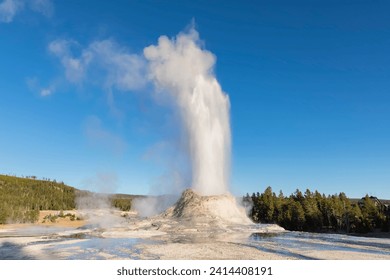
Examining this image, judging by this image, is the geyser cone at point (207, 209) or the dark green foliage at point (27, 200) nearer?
the geyser cone at point (207, 209)

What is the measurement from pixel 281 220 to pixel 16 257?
61159 millimetres

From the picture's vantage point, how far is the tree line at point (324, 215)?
7181 centimetres

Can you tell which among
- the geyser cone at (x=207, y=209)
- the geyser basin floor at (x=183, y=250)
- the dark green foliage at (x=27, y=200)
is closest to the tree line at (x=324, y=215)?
the geyser cone at (x=207, y=209)

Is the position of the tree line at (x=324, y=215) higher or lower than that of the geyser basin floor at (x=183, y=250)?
higher

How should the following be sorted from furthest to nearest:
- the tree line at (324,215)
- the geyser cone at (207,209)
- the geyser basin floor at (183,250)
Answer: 1. the tree line at (324,215)
2. the geyser cone at (207,209)
3. the geyser basin floor at (183,250)

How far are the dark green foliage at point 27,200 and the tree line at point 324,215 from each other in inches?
2729

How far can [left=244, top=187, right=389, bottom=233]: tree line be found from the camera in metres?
71.8

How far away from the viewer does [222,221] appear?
54875 mm

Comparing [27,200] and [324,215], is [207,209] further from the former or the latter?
[27,200]

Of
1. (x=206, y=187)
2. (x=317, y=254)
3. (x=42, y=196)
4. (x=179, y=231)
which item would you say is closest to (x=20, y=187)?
(x=42, y=196)

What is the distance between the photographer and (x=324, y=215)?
262 feet

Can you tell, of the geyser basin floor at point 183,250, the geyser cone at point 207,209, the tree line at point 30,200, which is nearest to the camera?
the geyser basin floor at point 183,250

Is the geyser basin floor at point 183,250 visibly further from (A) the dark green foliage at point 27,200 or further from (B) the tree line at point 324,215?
(A) the dark green foliage at point 27,200
